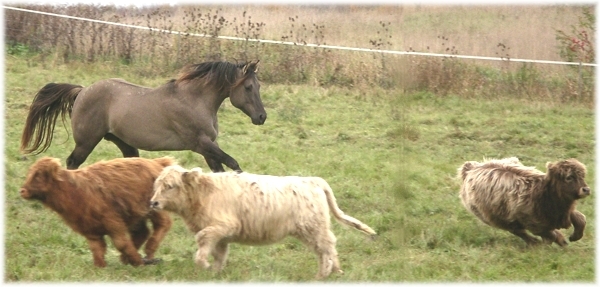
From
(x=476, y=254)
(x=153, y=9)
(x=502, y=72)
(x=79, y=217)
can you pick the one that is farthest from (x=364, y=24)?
(x=79, y=217)

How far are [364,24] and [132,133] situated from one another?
5.98 metres

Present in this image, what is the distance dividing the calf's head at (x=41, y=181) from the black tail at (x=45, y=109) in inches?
132

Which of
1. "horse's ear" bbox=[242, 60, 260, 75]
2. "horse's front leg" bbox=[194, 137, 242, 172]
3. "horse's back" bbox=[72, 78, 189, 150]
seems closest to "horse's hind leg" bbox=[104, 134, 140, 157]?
"horse's back" bbox=[72, 78, 189, 150]

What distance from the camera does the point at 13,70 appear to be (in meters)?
15.3

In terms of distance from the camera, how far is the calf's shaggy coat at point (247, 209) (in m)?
6.55

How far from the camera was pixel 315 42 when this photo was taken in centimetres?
1648

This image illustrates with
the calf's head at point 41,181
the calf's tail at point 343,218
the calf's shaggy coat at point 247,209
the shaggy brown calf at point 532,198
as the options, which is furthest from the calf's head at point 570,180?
the calf's head at point 41,181

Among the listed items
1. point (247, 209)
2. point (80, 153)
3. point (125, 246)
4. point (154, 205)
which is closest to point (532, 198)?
point (247, 209)

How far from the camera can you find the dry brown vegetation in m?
14.6

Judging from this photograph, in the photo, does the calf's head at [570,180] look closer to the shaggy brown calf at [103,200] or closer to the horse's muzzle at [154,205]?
the shaggy brown calf at [103,200]

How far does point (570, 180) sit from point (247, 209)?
3000 millimetres

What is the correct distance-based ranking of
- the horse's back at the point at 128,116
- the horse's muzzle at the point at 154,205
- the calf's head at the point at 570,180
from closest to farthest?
the horse's muzzle at the point at 154,205 → the calf's head at the point at 570,180 → the horse's back at the point at 128,116

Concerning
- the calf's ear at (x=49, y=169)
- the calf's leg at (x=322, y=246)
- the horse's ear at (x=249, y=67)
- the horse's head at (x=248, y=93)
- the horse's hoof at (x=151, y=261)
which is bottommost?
the horse's hoof at (x=151, y=261)

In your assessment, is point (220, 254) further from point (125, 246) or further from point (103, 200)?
point (103, 200)
